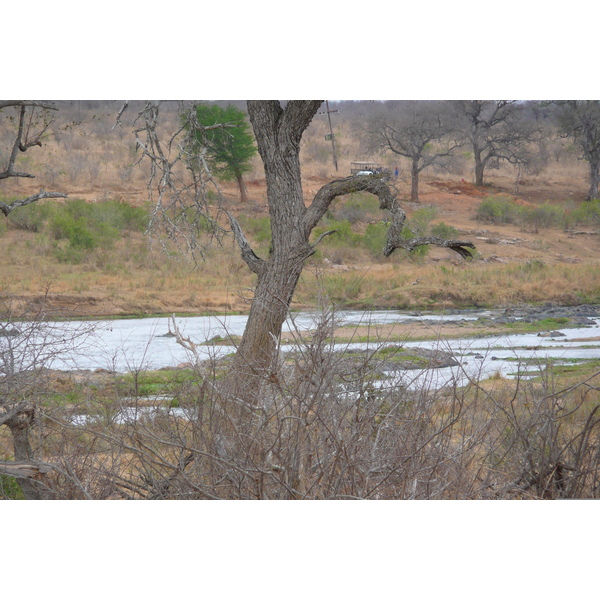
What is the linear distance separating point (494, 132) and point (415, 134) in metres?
2.45

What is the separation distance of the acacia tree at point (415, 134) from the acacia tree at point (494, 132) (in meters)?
0.54

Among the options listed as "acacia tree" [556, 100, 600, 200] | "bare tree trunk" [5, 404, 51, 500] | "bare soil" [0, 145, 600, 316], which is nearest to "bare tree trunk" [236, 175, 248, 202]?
"bare soil" [0, 145, 600, 316]

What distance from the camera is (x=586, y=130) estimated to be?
1195cm

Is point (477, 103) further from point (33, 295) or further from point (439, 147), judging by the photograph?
point (33, 295)

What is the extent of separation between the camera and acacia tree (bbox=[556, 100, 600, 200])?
11.9 m

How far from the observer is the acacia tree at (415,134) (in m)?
17.4

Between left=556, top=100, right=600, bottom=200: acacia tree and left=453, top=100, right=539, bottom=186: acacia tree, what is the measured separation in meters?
1.95

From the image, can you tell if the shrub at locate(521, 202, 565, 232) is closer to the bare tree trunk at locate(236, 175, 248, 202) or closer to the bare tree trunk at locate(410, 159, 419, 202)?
the bare tree trunk at locate(410, 159, 419, 202)

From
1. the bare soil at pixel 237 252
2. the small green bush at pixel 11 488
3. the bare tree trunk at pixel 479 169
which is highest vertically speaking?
the bare tree trunk at pixel 479 169

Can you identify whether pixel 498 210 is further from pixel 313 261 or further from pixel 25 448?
pixel 25 448

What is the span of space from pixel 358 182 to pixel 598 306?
986 cm

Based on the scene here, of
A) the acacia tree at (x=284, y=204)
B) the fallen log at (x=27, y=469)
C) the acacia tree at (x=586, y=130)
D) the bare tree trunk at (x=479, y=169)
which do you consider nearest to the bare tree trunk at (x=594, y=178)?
the acacia tree at (x=586, y=130)

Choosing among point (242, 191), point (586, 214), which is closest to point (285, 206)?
point (586, 214)

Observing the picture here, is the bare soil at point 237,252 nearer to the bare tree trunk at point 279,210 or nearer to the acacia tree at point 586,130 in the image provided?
the acacia tree at point 586,130
